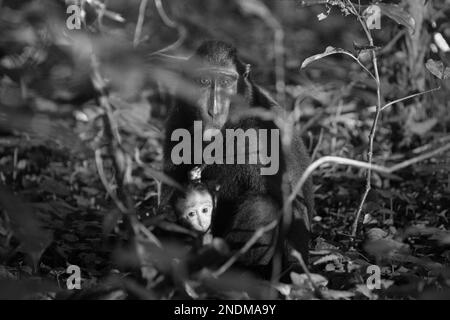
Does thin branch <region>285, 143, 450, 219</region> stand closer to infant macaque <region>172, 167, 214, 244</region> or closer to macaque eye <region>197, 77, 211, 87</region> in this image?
infant macaque <region>172, 167, 214, 244</region>

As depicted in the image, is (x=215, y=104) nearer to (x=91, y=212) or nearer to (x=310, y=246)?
(x=310, y=246)

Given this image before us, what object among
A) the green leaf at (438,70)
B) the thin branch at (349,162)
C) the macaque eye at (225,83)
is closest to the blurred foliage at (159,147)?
the green leaf at (438,70)

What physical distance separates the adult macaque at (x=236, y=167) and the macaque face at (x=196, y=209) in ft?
0.73

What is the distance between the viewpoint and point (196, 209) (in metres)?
3.82

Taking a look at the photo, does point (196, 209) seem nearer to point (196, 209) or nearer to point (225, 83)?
point (196, 209)

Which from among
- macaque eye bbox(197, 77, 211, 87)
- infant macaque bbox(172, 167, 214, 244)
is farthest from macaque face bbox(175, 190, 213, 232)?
macaque eye bbox(197, 77, 211, 87)

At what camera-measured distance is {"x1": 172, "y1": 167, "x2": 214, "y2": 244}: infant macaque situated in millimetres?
3820

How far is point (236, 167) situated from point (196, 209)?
514 mm

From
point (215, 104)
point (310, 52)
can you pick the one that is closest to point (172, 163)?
point (215, 104)

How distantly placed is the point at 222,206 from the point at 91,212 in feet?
4.71

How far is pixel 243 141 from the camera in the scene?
4.25 metres

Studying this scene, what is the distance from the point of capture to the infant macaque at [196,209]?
3820mm

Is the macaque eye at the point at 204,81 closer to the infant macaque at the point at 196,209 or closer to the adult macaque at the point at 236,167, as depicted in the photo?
the adult macaque at the point at 236,167

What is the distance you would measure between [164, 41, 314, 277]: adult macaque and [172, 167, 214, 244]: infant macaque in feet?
0.69
